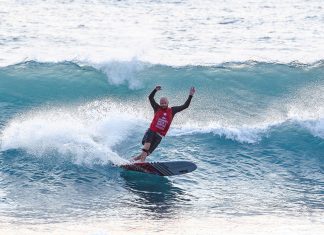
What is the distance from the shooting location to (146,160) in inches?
586

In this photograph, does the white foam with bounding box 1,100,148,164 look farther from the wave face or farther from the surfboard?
the surfboard

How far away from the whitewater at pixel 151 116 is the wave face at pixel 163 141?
0.13 ft

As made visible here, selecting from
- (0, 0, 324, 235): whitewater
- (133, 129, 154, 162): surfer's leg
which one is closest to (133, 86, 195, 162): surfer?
(133, 129, 154, 162): surfer's leg

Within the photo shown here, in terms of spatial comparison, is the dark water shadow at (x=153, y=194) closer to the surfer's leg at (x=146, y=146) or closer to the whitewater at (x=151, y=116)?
the whitewater at (x=151, y=116)

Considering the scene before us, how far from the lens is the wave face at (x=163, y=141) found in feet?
42.1

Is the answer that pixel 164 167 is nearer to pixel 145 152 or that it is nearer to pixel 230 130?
pixel 145 152

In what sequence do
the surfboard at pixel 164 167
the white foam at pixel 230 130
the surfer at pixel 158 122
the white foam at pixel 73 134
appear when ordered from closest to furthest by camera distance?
1. the surfboard at pixel 164 167
2. the surfer at pixel 158 122
3. the white foam at pixel 73 134
4. the white foam at pixel 230 130

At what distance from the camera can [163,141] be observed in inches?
631

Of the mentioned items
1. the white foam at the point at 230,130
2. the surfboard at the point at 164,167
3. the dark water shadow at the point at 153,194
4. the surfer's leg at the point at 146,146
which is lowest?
the dark water shadow at the point at 153,194

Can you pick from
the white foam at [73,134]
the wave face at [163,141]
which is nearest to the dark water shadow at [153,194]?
the wave face at [163,141]

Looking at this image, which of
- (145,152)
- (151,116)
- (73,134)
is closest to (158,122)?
(145,152)

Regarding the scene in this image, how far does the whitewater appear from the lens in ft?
40.3

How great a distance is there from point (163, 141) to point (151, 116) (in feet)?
5.20

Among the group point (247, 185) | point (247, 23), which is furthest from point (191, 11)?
point (247, 185)
